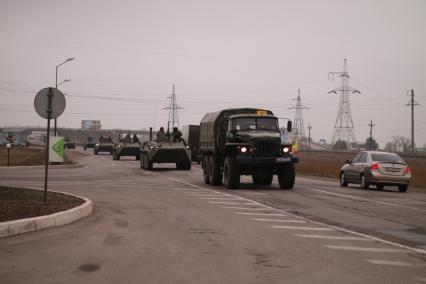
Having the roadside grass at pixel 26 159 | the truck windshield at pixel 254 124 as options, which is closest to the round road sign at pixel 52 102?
the truck windshield at pixel 254 124

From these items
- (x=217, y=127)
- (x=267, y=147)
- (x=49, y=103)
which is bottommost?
(x=267, y=147)

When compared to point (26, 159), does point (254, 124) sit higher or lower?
higher

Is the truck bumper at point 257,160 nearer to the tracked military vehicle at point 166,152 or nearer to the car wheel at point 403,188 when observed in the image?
the car wheel at point 403,188

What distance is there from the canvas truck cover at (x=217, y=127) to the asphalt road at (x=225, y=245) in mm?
6759

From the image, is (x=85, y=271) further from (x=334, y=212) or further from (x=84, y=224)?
(x=334, y=212)

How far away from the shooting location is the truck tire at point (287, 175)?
2241cm

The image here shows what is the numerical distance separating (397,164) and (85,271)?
726 inches

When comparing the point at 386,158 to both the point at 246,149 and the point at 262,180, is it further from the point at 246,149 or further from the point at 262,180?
the point at 246,149

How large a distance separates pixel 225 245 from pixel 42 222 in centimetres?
350

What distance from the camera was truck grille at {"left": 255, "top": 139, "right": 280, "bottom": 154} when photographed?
21.7 m

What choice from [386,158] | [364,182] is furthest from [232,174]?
[386,158]

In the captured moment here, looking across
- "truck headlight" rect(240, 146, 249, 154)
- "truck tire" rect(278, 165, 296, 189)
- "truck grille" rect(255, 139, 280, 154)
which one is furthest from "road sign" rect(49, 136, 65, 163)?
"truck tire" rect(278, 165, 296, 189)

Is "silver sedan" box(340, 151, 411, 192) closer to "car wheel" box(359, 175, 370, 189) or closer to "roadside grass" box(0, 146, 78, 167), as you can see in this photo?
"car wheel" box(359, 175, 370, 189)

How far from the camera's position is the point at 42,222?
36.4 feet
